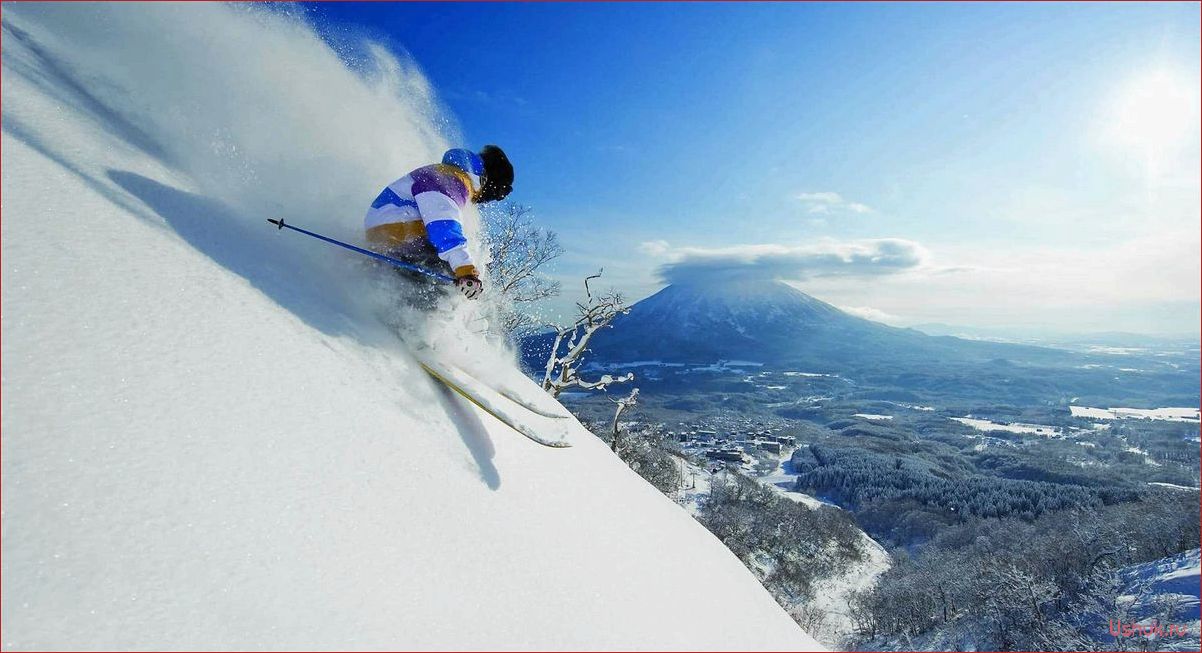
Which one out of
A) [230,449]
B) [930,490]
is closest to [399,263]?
[230,449]

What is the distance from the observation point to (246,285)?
2904 mm

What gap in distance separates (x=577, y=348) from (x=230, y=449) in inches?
555

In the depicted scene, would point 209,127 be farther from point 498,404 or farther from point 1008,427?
point 1008,427

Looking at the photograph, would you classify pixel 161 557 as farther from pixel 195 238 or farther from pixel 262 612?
pixel 195 238

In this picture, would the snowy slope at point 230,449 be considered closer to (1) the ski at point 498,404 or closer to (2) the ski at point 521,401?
(1) the ski at point 498,404

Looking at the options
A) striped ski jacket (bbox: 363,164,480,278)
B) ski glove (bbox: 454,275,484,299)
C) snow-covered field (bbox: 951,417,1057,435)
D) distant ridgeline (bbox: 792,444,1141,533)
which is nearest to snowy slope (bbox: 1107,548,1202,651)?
ski glove (bbox: 454,275,484,299)

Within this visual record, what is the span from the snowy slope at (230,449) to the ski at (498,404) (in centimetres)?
11

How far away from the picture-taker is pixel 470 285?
388cm

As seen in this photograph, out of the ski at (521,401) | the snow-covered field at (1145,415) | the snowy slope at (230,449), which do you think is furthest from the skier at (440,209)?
the snow-covered field at (1145,415)

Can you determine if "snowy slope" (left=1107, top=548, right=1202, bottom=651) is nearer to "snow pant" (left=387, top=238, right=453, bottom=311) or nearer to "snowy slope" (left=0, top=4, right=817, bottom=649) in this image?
"snowy slope" (left=0, top=4, right=817, bottom=649)

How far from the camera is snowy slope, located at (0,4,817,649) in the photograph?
4.92 ft

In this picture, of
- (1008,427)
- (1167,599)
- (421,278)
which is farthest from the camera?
(1008,427)

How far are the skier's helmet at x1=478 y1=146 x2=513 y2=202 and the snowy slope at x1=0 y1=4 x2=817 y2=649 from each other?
1389 mm

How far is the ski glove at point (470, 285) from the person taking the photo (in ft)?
12.6
